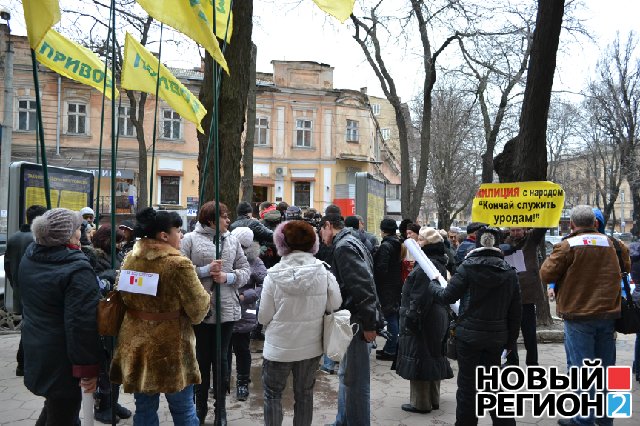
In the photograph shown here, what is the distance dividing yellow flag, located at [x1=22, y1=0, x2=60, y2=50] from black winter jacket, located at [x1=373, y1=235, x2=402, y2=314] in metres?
5.00

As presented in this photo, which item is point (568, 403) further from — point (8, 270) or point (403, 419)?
point (8, 270)

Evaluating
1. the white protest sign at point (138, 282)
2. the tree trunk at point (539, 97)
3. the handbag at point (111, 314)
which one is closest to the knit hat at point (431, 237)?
the white protest sign at point (138, 282)

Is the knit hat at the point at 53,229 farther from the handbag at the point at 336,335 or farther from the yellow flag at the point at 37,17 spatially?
the handbag at the point at 336,335

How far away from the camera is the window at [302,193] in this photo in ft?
116

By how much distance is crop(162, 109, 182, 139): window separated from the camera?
32.7 meters

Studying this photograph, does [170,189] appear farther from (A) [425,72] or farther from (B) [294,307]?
(B) [294,307]

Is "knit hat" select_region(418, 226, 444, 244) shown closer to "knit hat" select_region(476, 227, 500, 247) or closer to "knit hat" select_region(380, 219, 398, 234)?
"knit hat" select_region(476, 227, 500, 247)

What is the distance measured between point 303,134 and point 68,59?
99.5 ft

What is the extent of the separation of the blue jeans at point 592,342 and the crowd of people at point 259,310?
1 cm

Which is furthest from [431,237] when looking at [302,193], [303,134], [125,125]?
[303,134]

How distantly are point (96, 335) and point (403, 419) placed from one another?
122 inches

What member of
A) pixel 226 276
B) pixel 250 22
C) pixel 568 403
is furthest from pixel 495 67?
pixel 226 276

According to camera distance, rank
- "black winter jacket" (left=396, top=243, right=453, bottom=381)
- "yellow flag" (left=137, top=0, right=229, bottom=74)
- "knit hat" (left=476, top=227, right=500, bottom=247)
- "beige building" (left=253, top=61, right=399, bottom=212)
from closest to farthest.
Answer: "yellow flag" (left=137, top=0, right=229, bottom=74) < "knit hat" (left=476, top=227, right=500, bottom=247) < "black winter jacket" (left=396, top=243, right=453, bottom=381) < "beige building" (left=253, top=61, right=399, bottom=212)
